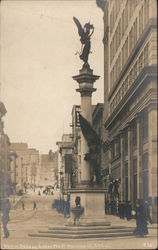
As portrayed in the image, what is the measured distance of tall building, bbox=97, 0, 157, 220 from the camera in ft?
116

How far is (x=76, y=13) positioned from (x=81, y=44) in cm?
511

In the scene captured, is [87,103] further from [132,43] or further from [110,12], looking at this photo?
[110,12]

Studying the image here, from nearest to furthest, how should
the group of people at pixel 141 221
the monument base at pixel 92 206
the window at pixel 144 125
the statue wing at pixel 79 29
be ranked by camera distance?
the group of people at pixel 141 221 → the monument base at pixel 92 206 → the statue wing at pixel 79 29 → the window at pixel 144 125

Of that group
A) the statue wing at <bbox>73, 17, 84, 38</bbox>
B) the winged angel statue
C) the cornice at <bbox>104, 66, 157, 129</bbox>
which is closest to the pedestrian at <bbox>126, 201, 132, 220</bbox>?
the cornice at <bbox>104, 66, 157, 129</bbox>

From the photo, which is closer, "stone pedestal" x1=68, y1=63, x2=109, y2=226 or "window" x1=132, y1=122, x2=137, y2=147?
"stone pedestal" x1=68, y1=63, x2=109, y2=226

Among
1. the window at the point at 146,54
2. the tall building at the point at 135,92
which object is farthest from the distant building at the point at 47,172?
the window at the point at 146,54

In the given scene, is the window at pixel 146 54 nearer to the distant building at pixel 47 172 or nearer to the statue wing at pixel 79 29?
the statue wing at pixel 79 29

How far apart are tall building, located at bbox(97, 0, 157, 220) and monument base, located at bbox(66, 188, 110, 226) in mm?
4396

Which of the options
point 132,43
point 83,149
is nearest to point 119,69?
point 132,43

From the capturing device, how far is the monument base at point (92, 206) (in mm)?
29656

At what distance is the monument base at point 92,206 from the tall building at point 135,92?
4.40m

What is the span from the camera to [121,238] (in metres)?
25.8

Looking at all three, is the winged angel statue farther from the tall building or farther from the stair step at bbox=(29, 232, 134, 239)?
the stair step at bbox=(29, 232, 134, 239)

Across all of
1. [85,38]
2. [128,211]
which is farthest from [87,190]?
[128,211]
